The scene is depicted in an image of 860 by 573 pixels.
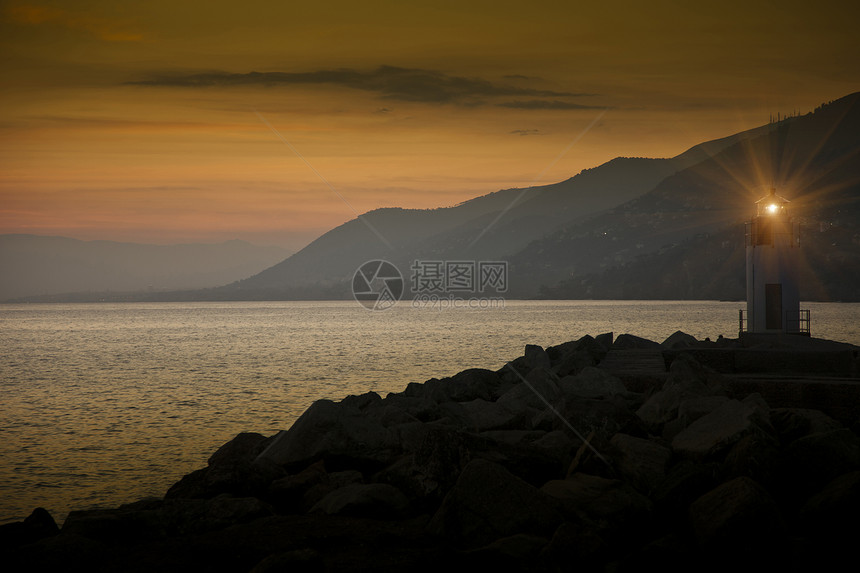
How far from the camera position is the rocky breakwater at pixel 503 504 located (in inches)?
242

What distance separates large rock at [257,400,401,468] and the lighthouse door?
1914 cm

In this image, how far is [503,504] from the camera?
22.0 feet

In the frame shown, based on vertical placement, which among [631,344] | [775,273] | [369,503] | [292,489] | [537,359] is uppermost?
[775,273]

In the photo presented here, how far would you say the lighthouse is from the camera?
2566 cm

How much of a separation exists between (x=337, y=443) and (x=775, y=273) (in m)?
20.1

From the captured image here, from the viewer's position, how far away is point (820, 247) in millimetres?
180125

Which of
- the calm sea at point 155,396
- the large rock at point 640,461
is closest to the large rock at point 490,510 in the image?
the large rock at point 640,461

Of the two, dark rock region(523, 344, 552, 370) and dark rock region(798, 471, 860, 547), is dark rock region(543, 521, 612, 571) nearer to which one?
dark rock region(798, 471, 860, 547)

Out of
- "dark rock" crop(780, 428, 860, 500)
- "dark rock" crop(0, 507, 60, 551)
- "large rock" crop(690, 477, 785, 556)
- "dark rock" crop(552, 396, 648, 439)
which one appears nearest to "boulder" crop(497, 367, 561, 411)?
"dark rock" crop(552, 396, 648, 439)

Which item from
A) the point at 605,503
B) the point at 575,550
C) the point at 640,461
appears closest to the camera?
the point at 575,550

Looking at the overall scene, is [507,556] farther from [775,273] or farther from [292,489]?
[775,273]

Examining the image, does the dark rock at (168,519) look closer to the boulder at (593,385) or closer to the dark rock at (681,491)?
the dark rock at (681,491)

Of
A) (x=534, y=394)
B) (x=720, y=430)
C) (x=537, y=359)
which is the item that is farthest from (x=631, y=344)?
(x=720, y=430)

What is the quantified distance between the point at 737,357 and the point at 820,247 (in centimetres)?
18237
